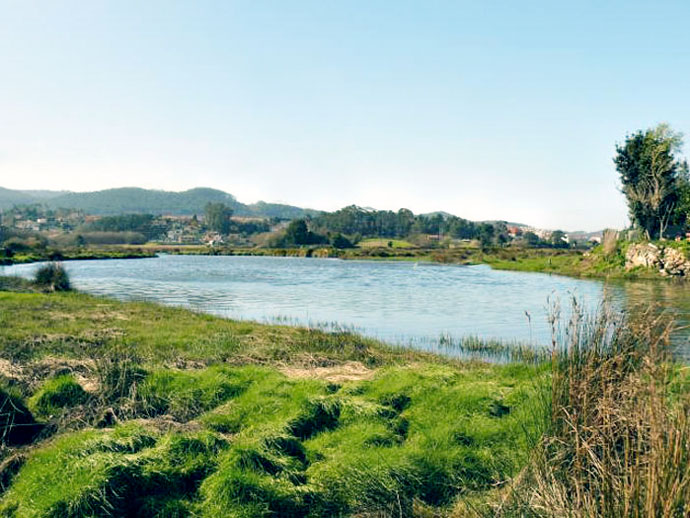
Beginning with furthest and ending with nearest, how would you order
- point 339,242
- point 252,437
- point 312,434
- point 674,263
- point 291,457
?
point 339,242, point 674,263, point 312,434, point 252,437, point 291,457

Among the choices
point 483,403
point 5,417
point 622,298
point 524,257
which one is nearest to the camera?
point 5,417

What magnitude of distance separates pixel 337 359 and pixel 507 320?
14449 millimetres

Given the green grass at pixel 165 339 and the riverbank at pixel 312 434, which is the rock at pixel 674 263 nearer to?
the green grass at pixel 165 339

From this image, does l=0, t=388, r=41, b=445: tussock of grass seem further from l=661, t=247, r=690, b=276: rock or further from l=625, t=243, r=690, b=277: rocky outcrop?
l=661, t=247, r=690, b=276: rock

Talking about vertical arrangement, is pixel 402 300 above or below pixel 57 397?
below

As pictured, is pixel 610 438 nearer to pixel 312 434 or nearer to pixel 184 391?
pixel 312 434

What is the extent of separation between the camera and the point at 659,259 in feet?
172

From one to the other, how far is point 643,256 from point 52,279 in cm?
5221

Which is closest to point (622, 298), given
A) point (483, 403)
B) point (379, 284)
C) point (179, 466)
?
point (379, 284)

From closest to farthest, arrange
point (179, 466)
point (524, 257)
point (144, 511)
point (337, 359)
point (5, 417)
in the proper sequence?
point (144, 511), point (179, 466), point (5, 417), point (337, 359), point (524, 257)

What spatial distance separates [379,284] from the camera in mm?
48906

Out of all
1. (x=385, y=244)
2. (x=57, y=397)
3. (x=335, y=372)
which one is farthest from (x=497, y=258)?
(x=57, y=397)

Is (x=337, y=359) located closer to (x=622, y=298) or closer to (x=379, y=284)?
(x=622, y=298)

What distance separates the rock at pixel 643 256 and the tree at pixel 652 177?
16.4 ft
